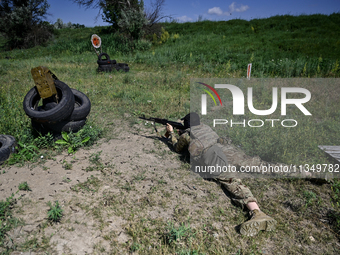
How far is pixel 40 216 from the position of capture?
320 centimetres

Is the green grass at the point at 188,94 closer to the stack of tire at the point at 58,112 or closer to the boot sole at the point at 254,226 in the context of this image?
the boot sole at the point at 254,226

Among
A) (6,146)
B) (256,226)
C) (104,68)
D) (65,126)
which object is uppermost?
(104,68)

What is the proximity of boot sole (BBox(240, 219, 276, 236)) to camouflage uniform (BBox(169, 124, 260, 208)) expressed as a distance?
1.54 ft

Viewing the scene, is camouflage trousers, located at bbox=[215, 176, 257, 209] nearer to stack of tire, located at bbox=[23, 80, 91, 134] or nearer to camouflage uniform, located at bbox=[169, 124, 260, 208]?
camouflage uniform, located at bbox=[169, 124, 260, 208]

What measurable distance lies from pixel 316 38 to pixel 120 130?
17756 mm

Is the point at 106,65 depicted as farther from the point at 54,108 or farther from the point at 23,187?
the point at 23,187

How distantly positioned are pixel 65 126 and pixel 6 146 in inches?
46.2

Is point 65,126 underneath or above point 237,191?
above

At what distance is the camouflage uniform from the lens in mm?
3733

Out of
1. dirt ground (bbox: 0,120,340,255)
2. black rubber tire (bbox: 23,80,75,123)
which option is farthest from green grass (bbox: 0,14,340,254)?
black rubber tire (bbox: 23,80,75,123)

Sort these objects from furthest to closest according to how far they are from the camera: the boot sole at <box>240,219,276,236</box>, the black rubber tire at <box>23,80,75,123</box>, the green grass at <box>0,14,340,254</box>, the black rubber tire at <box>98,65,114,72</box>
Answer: the black rubber tire at <box>98,65,114,72</box>
the black rubber tire at <box>23,80,75,123</box>
the green grass at <box>0,14,340,254</box>
the boot sole at <box>240,219,276,236</box>

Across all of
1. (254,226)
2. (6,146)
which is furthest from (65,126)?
(254,226)

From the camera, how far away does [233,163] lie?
4375 mm

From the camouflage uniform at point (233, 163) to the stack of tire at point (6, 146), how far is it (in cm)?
346
